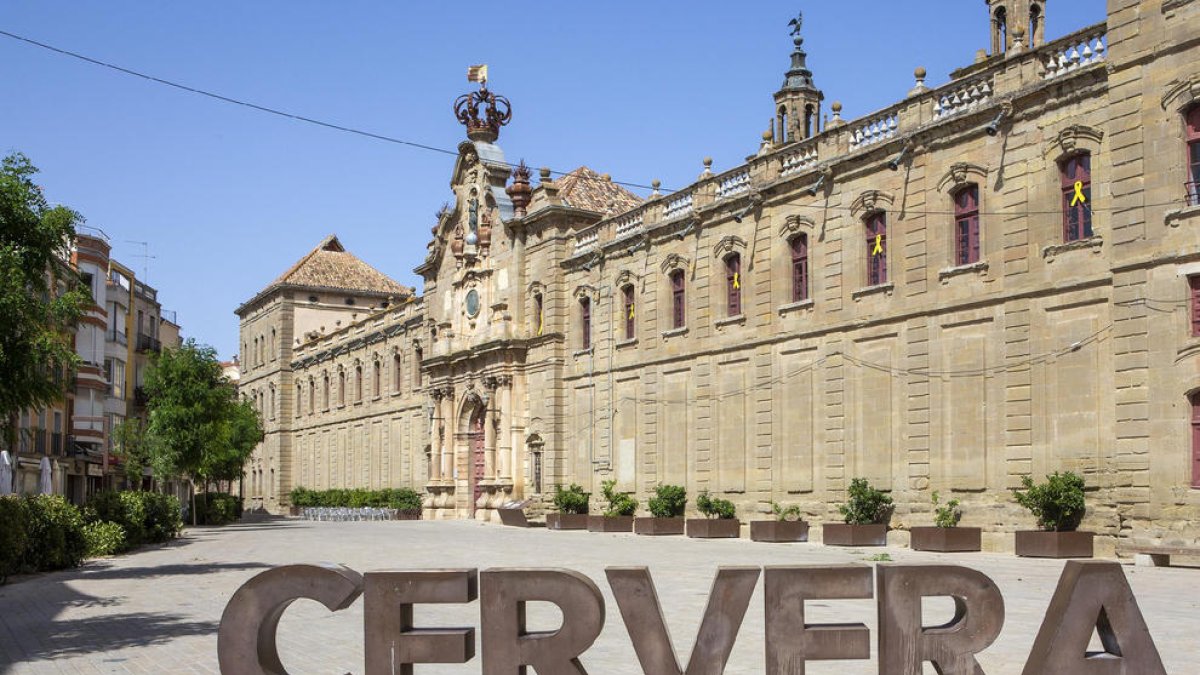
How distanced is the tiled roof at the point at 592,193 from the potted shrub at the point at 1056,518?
24.3 meters

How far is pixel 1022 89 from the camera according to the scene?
27.4 metres

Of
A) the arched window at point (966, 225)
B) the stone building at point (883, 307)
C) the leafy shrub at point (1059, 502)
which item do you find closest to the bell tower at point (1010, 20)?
the stone building at point (883, 307)

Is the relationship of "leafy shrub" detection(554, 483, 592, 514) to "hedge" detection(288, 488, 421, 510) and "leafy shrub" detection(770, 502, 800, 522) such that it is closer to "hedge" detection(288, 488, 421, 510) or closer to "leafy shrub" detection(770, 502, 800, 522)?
"leafy shrub" detection(770, 502, 800, 522)

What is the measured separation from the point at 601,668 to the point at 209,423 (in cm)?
3841

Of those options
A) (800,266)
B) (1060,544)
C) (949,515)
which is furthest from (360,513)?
(1060,544)

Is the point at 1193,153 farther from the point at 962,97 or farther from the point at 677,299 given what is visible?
the point at 677,299

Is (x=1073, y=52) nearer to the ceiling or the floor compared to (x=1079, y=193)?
nearer to the ceiling

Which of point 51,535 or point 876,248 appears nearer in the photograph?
point 51,535

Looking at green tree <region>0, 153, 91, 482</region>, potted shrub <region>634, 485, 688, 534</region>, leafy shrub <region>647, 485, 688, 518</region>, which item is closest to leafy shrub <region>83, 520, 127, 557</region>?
green tree <region>0, 153, 91, 482</region>

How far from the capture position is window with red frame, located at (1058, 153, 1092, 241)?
85.7ft

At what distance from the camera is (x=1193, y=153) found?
76.9 feet

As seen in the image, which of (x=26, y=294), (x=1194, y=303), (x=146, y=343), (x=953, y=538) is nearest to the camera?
(x=26, y=294)

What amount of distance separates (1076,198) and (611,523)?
18666 mm

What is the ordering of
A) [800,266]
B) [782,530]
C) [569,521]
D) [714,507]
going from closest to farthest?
1. [782,530]
2. [800,266]
3. [714,507]
4. [569,521]
